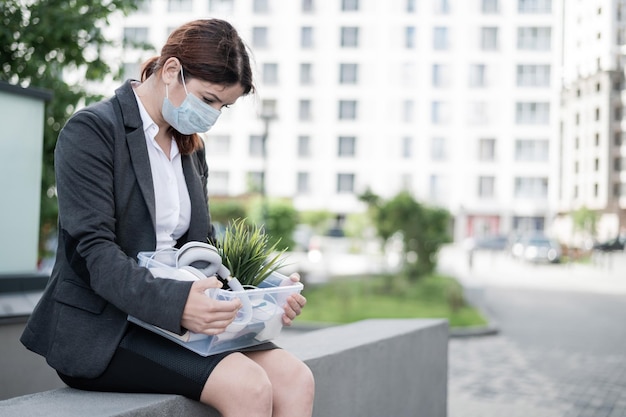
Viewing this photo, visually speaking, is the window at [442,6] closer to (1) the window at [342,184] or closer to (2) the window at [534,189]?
(2) the window at [534,189]

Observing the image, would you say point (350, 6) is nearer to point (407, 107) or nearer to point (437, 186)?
point (407, 107)

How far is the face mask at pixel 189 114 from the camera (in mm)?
2477

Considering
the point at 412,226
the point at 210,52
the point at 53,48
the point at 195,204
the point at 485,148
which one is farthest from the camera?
the point at 485,148

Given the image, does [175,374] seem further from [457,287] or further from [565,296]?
[565,296]

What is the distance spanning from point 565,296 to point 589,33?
954 centimetres

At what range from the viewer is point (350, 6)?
5619cm

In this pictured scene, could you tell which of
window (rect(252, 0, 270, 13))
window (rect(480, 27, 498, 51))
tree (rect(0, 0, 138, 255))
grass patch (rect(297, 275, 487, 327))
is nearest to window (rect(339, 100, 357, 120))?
window (rect(252, 0, 270, 13))

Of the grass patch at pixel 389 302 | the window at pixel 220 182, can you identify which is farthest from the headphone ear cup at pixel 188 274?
the window at pixel 220 182

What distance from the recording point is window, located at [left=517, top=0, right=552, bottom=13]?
53.8 metres

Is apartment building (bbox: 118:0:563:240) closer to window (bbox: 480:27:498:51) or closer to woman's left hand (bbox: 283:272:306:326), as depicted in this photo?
window (bbox: 480:27:498:51)

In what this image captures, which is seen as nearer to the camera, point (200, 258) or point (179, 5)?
point (200, 258)

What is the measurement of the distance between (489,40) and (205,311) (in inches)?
2228

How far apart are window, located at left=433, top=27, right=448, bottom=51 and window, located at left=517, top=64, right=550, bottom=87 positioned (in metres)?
5.59

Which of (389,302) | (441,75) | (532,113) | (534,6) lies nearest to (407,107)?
(441,75)
